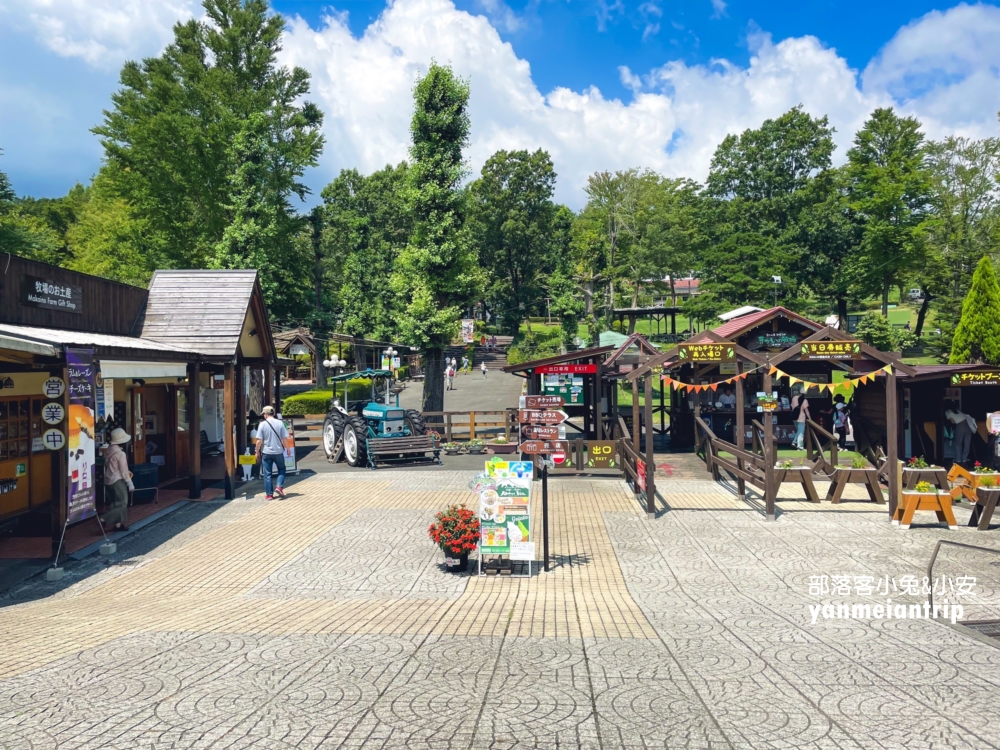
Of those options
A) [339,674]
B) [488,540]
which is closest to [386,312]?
[488,540]

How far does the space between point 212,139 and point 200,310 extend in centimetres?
2146

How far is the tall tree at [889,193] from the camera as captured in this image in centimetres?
4300

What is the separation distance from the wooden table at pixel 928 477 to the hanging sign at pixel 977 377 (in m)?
3.70

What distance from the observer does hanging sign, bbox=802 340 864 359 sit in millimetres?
13633

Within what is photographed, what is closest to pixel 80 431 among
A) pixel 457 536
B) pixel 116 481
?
pixel 116 481

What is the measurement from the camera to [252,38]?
123ft

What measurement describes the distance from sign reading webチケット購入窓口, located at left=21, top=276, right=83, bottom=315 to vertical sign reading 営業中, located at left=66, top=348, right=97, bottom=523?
106 inches

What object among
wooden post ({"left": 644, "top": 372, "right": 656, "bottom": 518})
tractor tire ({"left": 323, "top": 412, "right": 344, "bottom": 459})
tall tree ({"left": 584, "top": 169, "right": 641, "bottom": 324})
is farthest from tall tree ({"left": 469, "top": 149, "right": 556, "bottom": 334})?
wooden post ({"left": 644, "top": 372, "right": 656, "bottom": 518})

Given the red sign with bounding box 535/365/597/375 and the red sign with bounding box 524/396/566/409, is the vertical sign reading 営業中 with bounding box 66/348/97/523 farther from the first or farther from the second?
the red sign with bounding box 535/365/597/375

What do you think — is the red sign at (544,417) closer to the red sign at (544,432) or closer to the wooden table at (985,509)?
the red sign at (544,432)

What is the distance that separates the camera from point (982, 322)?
22469 mm

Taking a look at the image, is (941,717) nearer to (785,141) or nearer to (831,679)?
(831,679)

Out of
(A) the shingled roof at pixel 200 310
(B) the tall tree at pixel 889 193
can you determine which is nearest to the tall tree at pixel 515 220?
(B) the tall tree at pixel 889 193

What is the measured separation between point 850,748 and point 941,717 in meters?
0.98
